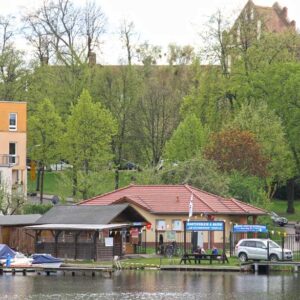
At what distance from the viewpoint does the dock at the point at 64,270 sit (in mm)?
62344

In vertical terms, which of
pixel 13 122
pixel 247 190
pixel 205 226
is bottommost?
pixel 205 226

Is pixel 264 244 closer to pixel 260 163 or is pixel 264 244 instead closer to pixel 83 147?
pixel 260 163

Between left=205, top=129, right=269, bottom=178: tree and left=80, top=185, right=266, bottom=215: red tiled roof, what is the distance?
10.8 m

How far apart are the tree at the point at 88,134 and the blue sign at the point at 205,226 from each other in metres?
29.6

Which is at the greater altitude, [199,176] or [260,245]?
[199,176]

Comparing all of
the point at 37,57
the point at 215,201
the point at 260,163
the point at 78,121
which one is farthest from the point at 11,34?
the point at 215,201

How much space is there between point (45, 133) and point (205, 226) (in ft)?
128

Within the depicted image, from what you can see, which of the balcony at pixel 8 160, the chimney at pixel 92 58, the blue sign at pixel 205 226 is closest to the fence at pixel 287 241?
the blue sign at pixel 205 226

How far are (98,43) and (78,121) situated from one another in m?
19.9

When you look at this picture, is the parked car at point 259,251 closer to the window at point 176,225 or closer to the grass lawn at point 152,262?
the grass lawn at point 152,262

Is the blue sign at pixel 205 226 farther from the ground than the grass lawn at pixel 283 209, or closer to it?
closer to it

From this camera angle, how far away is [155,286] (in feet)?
178

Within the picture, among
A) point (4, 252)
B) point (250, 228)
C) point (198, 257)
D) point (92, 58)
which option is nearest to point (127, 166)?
point (92, 58)

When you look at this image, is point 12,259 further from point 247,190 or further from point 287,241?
point 247,190
